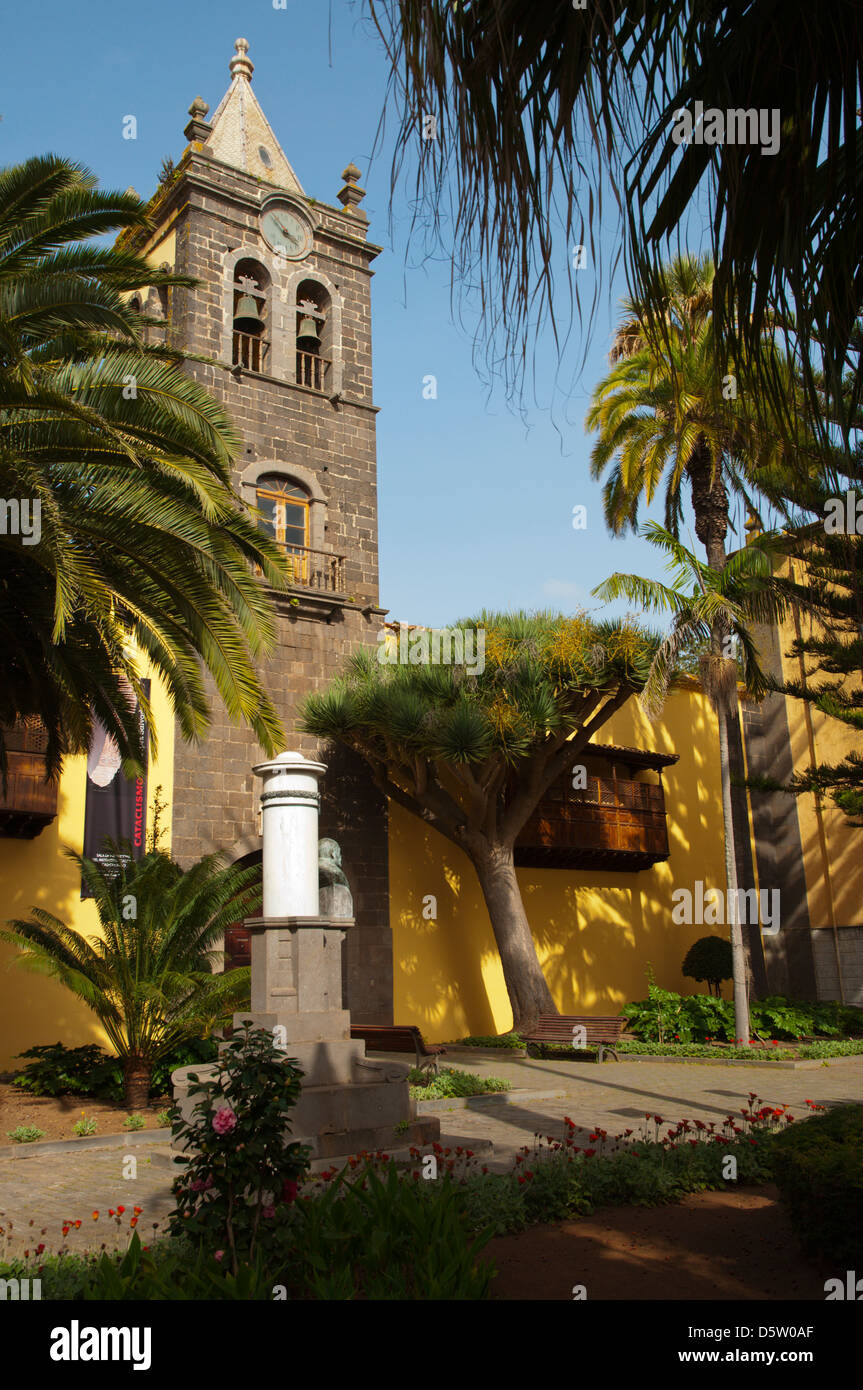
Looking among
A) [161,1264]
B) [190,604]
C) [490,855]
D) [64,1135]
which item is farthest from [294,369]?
[161,1264]

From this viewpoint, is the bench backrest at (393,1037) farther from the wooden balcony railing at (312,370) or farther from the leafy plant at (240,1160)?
the wooden balcony railing at (312,370)

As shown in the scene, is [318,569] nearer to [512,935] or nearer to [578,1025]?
[512,935]

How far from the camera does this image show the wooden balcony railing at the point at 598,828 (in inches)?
795

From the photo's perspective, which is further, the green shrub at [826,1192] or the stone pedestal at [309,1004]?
the stone pedestal at [309,1004]

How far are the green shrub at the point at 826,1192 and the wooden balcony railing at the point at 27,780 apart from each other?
11.5 meters

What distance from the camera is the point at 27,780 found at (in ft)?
48.0

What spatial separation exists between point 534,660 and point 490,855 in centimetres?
346

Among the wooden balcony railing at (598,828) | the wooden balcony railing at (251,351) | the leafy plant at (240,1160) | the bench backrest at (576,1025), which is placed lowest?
the bench backrest at (576,1025)

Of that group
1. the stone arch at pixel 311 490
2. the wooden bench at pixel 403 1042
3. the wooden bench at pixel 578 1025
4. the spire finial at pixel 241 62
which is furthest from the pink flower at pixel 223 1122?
the spire finial at pixel 241 62

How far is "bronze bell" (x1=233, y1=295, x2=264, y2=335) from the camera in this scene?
19.5 metres

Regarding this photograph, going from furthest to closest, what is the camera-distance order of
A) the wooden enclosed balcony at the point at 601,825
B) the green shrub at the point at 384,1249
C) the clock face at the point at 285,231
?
the clock face at the point at 285,231
the wooden enclosed balcony at the point at 601,825
the green shrub at the point at 384,1249

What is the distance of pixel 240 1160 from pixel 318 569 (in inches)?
619

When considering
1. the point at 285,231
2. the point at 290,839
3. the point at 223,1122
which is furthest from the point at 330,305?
the point at 223,1122

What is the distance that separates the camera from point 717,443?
56.5ft
